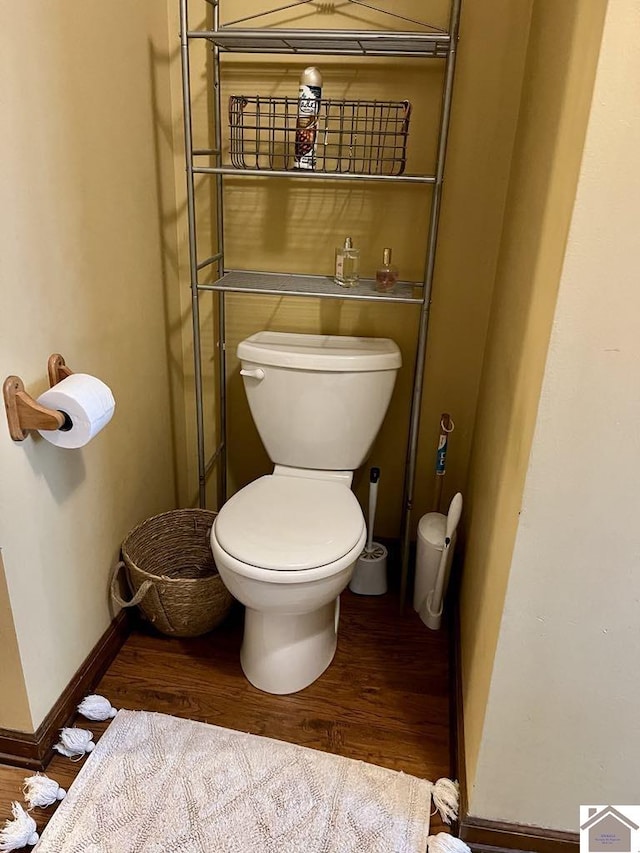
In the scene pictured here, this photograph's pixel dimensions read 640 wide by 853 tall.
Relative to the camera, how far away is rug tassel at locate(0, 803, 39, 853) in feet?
4.05

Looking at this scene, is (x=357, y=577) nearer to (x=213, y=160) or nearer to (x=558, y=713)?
(x=558, y=713)

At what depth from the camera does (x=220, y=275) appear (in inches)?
75.8

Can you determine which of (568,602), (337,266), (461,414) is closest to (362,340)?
(337,266)

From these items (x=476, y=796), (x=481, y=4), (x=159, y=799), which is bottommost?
(x=159, y=799)

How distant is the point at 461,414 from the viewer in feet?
6.45

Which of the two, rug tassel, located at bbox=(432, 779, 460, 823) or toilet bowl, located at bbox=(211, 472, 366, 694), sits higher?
toilet bowl, located at bbox=(211, 472, 366, 694)

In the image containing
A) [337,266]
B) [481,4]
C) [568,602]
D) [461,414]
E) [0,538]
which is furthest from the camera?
[461,414]

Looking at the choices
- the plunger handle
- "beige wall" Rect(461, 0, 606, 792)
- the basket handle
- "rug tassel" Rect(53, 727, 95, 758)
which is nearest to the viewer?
"beige wall" Rect(461, 0, 606, 792)

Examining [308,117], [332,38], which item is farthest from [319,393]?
[332,38]

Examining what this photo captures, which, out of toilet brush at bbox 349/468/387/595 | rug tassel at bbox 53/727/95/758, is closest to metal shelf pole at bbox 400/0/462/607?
toilet brush at bbox 349/468/387/595

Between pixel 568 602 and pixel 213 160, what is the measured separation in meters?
1.51

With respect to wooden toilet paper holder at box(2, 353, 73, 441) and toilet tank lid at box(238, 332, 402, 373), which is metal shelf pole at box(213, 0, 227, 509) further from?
wooden toilet paper holder at box(2, 353, 73, 441)

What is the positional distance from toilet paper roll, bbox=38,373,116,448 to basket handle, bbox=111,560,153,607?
1.70 feet

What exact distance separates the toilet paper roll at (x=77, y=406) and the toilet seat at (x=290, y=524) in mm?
421
